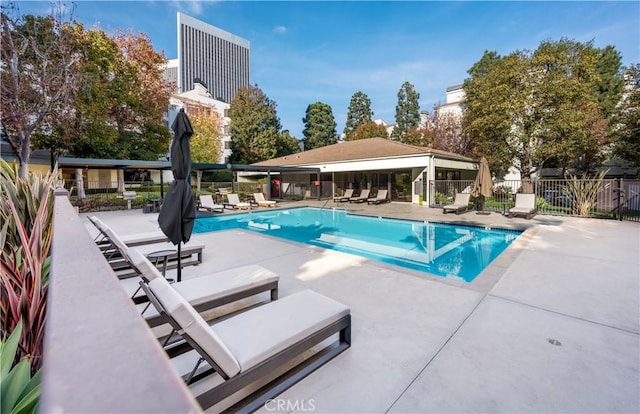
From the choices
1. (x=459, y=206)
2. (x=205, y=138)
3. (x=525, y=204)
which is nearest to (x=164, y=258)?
(x=459, y=206)

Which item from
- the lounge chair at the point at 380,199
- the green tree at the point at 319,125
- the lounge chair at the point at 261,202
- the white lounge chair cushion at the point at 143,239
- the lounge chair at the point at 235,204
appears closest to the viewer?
the white lounge chair cushion at the point at 143,239

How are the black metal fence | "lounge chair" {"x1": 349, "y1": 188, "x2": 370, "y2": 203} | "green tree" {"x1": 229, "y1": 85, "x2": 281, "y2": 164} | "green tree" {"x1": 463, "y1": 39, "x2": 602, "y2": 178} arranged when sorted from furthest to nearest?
"green tree" {"x1": 229, "y1": 85, "x2": 281, "y2": 164} → "lounge chair" {"x1": 349, "y1": 188, "x2": 370, "y2": 203} → "green tree" {"x1": 463, "y1": 39, "x2": 602, "y2": 178} → the black metal fence

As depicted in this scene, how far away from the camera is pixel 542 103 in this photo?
1592 cm

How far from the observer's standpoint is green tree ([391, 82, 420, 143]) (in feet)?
123

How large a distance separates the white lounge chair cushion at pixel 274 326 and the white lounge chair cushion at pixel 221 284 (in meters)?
0.73

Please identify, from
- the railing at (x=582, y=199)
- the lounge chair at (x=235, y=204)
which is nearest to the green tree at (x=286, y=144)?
the lounge chair at (x=235, y=204)

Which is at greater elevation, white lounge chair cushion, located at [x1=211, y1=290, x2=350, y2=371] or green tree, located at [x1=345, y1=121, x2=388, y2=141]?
green tree, located at [x1=345, y1=121, x2=388, y2=141]

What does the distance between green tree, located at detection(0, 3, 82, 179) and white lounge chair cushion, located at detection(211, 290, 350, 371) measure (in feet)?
46.2

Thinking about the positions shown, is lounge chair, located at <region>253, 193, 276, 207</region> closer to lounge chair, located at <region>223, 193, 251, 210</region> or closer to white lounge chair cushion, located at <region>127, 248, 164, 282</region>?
lounge chair, located at <region>223, 193, 251, 210</region>

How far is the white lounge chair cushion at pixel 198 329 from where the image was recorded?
1.96 meters

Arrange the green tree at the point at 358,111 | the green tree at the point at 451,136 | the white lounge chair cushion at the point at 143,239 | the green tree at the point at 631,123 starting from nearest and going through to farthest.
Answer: the white lounge chair cushion at the point at 143,239 < the green tree at the point at 631,123 < the green tree at the point at 451,136 < the green tree at the point at 358,111

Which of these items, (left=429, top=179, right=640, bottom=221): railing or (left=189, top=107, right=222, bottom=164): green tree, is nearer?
(left=429, top=179, right=640, bottom=221): railing

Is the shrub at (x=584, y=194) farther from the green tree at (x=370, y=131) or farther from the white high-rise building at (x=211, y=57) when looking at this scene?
the white high-rise building at (x=211, y=57)

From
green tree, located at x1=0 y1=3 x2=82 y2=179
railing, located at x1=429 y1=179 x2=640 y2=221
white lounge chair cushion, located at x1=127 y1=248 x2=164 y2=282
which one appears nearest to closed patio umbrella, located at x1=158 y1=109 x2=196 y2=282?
white lounge chair cushion, located at x1=127 y1=248 x2=164 y2=282
